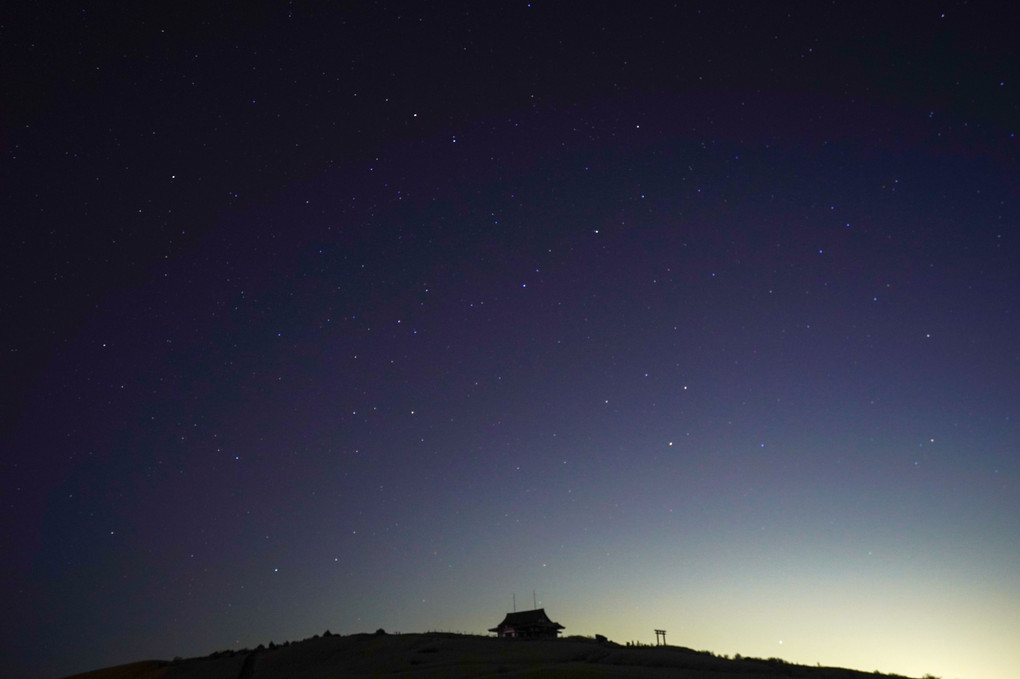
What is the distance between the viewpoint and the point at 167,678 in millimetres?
20391

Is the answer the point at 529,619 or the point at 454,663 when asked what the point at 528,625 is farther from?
the point at 454,663

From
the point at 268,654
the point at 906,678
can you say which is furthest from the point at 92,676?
the point at 906,678

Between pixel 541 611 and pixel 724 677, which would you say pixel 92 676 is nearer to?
pixel 724 677

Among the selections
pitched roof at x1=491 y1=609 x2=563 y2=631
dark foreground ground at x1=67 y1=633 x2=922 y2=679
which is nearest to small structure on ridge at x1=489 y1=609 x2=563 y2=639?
pitched roof at x1=491 y1=609 x2=563 y2=631

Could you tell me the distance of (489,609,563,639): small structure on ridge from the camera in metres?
50.5

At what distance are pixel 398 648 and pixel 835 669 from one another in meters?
12.9

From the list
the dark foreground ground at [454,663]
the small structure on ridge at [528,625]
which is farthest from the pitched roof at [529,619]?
the dark foreground ground at [454,663]

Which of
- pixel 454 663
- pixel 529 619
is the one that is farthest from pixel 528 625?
pixel 454 663

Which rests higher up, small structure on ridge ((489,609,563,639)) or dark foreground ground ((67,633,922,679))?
small structure on ridge ((489,609,563,639))

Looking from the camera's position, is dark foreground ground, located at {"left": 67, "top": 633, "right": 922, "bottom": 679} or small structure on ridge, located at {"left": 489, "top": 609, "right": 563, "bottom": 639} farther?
small structure on ridge, located at {"left": 489, "top": 609, "right": 563, "bottom": 639}

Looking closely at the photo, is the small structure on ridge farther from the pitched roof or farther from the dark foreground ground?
the dark foreground ground

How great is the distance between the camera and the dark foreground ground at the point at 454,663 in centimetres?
1471

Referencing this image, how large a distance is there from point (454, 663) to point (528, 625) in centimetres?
3705

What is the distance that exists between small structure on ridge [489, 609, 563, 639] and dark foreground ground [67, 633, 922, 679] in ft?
91.5
